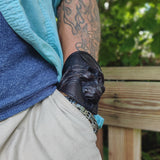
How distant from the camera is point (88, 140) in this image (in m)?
0.72

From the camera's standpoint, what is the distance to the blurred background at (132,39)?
1765 mm

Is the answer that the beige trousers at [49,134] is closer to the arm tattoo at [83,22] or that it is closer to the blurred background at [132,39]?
the arm tattoo at [83,22]

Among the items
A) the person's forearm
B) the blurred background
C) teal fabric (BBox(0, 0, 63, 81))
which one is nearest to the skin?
the person's forearm

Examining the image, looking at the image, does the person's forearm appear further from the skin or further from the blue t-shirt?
the blue t-shirt

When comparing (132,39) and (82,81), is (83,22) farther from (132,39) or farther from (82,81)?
(132,39)

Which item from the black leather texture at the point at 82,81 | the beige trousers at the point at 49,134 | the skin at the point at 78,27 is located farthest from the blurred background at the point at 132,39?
the beige trousers at the point at 49,134

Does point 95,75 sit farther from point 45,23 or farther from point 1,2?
point 1,2

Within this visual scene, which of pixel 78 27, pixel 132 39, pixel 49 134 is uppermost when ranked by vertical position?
pixel 78 27

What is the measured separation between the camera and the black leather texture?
0.76 m

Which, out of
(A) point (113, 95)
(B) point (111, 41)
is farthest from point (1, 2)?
(B) point (111, 41)

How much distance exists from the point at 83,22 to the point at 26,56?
35 centimetres

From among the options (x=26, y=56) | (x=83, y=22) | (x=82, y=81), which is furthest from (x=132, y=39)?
(x=26, y=56)

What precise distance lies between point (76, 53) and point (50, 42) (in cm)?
12

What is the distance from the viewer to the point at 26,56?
0.74 metres
